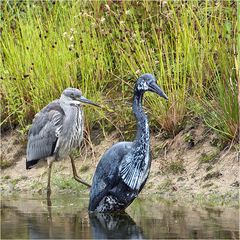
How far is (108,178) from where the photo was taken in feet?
30.0

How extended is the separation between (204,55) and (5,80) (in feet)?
8.49

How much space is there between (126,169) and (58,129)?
2.05 metres

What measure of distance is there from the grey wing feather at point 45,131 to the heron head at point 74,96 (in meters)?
0.16

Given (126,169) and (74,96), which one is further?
(74,96)

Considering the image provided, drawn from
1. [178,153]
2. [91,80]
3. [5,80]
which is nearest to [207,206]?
[178,153]

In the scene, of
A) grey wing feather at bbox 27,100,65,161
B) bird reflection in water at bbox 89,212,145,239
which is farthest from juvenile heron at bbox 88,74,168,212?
grey wing feather at bbox 27,100,65,161

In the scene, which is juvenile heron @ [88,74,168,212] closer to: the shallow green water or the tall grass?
the shallow green water

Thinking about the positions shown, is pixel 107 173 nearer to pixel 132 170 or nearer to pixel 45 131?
pixel 132 170

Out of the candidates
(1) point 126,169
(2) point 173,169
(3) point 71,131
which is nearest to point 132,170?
(1) point 126,169

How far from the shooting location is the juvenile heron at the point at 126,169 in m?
9.05

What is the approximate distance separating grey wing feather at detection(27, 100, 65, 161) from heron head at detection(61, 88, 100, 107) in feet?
0.51

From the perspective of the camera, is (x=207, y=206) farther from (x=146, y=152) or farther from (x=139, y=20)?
(x=139, y=20)

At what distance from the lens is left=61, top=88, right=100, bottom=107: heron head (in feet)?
35.5

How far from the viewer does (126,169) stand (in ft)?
29.7
